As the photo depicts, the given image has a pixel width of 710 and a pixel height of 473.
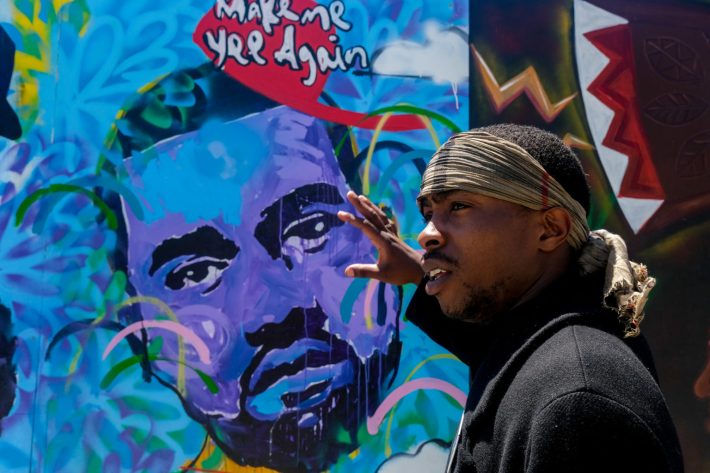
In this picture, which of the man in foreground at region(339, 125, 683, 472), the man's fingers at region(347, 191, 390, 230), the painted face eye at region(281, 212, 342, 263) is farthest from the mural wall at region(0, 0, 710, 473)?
the man in foreground at region(339, 125, 683, 472)

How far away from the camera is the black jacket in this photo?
1214mm

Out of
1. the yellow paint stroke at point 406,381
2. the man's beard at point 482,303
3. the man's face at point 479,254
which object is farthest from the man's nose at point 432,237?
the yellow paint stroke at point 406,381

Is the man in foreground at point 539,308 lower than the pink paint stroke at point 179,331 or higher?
higher

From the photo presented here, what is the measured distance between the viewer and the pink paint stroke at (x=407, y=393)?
3.32 metres

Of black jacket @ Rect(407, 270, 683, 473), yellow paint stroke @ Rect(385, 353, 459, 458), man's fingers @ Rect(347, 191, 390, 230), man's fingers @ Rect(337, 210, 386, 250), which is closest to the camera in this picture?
black jacket @ Rect(407, 270, 683, 473)

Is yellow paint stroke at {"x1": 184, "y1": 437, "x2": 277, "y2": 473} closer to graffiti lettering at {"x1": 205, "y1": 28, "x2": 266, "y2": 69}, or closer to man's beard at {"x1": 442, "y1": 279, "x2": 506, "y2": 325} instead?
graffiti lettering at {"x1": 205, "y1": 28, "x2": 266, "y2": 69}

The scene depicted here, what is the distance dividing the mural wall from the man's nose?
1.63 meters

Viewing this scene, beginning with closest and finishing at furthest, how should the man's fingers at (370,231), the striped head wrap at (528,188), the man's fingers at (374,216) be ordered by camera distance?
the striped head wrap at (528,188) < the man's fingers at (370,231) < the man's fingers at (374,216)

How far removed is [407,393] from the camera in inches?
132

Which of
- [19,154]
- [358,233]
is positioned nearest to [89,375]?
[19,154]

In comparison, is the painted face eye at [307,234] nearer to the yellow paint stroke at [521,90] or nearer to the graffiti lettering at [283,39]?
the graffiti lettering at [283,39]

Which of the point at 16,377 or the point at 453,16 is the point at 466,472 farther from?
the point at 453,16

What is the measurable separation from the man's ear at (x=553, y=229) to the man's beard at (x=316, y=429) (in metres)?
1.80

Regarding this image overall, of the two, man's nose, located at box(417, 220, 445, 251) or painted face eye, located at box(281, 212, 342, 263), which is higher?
man's nose, located at box(417, 220, 445, 251)
